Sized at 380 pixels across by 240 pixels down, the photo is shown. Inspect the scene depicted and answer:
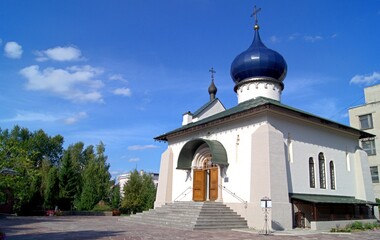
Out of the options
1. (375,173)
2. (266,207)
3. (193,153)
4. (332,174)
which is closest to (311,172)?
(332,174)

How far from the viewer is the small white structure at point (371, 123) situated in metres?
28.3

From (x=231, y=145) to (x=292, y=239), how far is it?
259 inches

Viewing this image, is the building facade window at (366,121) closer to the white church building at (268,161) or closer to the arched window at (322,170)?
the white church building at (268,161)

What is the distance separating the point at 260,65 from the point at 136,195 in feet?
48.5

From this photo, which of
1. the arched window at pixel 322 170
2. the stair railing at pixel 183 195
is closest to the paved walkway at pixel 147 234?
the arched window at pixel 322 170

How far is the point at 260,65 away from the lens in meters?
19.9

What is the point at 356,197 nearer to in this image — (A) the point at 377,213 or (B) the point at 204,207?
(A) the point at 377,213

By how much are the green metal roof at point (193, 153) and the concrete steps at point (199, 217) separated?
7.00ft

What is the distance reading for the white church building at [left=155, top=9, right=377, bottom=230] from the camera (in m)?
14.6

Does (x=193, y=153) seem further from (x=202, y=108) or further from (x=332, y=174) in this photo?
(x=332, y=174)

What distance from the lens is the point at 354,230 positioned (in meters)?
14.6

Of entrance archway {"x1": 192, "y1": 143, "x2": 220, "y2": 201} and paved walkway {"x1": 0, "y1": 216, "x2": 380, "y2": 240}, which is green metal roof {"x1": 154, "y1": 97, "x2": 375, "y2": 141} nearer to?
entrance archway {"x1": 192, "y1": 143, "x2": 220, "y2": 201}

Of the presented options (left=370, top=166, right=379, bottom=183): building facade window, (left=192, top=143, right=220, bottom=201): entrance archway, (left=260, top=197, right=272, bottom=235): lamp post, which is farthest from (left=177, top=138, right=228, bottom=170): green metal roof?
(left=370, top=166, right=379, bottom=183): building facade window

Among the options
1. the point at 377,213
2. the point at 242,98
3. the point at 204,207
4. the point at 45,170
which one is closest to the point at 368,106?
the point at 377,213
